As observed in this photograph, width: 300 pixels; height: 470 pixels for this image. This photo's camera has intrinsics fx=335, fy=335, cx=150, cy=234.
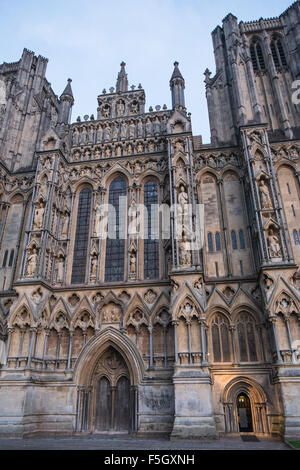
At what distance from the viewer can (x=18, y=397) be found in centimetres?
1420

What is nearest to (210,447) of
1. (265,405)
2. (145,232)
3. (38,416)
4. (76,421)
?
(265,405)

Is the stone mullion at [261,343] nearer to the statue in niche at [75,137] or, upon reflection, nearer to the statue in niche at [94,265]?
the statue in niche at [94,265]

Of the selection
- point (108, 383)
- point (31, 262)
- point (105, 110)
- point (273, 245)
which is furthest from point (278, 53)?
point (108, 383)

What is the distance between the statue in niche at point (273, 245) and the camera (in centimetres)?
1518

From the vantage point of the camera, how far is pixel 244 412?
47.5 ft

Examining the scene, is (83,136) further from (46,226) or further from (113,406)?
(113,406)

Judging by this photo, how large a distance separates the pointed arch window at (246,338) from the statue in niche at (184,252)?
3.66 metres

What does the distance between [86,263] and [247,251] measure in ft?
28.4

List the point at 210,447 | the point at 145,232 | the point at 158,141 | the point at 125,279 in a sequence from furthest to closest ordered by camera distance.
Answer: the point at 158,141
the point at 145,232
the point at 125,279
the point at 210,447

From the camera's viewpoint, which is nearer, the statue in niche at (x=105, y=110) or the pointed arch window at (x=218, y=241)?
the pointed arch window at (x=218, y=241)

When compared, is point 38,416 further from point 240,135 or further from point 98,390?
point 240,135

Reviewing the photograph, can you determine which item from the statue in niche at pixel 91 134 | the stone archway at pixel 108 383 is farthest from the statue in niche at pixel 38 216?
the stone archway at pixel 108 383

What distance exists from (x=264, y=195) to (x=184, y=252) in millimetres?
4942

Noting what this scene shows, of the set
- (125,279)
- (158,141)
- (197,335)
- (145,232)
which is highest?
(158,141)
